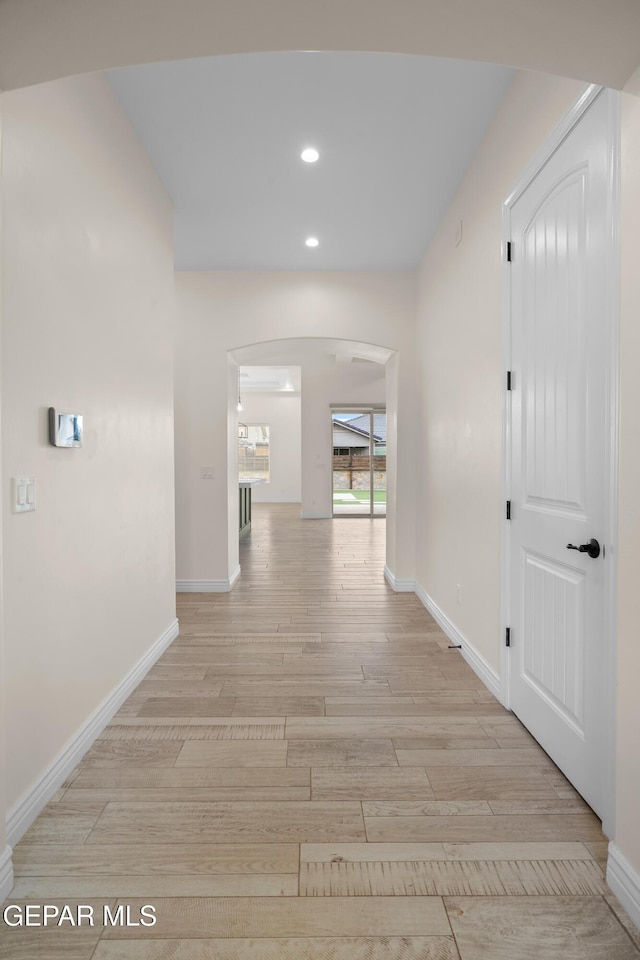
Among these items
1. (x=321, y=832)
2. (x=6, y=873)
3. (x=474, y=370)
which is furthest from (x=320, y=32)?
(x=6, y=873)

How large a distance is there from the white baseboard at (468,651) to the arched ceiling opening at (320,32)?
8.34 feet

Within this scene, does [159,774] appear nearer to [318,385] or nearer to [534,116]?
[534,116]

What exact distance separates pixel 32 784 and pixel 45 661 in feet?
1.33

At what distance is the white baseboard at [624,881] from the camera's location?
4.68 ft

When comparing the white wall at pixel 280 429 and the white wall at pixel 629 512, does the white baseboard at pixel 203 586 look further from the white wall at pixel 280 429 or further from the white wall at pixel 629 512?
the white wall at pixel 280 429

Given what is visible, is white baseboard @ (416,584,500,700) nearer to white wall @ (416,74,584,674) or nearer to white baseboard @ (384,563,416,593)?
white wall @ (416,74,584,674)

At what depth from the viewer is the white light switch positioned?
5.69 ft

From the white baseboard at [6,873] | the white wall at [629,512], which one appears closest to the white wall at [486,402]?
the white wall at [629,512]

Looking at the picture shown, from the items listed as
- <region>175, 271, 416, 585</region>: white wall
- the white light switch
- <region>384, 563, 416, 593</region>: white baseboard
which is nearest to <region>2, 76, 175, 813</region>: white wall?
the white light switch

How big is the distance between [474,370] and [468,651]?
1.71 m

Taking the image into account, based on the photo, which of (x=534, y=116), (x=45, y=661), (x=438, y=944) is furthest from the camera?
(x=534, y=116)

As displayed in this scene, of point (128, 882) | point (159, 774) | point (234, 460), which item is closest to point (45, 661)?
point (159, 774)

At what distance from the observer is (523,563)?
7.95 feet

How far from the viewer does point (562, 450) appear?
2.04 metres
